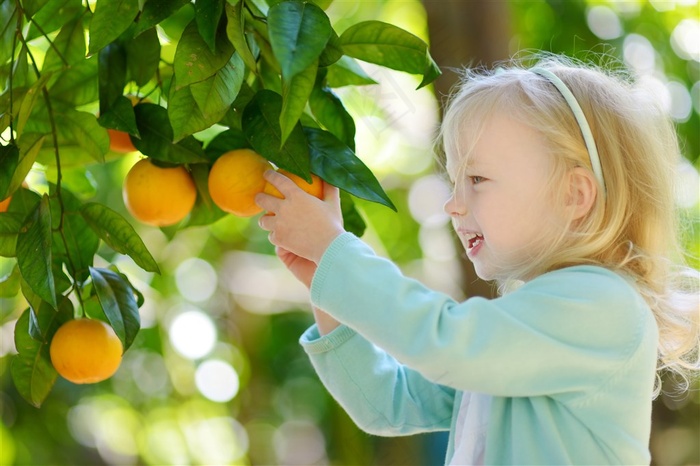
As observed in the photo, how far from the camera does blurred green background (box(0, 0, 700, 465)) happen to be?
9.66 feet

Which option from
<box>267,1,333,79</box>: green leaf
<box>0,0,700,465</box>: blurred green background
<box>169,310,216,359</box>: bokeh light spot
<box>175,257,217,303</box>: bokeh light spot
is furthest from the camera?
<box>175,257,217,303</box>: bokeh light spot

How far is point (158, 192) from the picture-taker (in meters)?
0.94

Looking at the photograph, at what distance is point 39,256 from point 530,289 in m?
0.45

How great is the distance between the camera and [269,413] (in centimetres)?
400

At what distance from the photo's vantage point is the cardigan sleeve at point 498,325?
84 centimetres

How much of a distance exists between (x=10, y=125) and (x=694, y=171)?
257 centimetres

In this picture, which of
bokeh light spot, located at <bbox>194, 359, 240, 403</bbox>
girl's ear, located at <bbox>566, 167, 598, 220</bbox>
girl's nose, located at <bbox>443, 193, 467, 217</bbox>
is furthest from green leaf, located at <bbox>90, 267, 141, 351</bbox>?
bokeh light spot, located at <bbox>194, 359, 240, 403</bbox>

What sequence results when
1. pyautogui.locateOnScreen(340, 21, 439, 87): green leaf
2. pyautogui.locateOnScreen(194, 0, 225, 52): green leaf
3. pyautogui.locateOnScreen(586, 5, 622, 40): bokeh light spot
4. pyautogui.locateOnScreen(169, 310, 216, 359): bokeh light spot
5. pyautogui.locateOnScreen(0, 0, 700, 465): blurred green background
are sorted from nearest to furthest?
pyautogui.locateOnScreen(194, 0, 225, 52): green leaf → pyautogui.locateOnScreen(340, 21, 439, 87): green leaf → pyautogui.locateOnScreen(586, 5, 622, 40): bokeh light spot → pyautogui.locateOnScreen(0, 0, 700, 465): blurred green background → pyautogui.locateOnScreen(169, 310, 216, 359): bokeh light spot

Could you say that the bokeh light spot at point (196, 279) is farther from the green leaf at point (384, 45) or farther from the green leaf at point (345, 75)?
the green leaf at point (384, 45)

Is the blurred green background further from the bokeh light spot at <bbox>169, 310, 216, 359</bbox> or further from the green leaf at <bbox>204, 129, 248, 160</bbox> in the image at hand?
the green leaf at <bbox>204, 129, 248, 160</bbox>

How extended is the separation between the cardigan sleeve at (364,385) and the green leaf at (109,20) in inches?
16.9

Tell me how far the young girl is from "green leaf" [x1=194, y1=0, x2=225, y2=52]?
18 cm

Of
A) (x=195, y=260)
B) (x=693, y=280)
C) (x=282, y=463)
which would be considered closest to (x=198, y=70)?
(x=693, y=280)

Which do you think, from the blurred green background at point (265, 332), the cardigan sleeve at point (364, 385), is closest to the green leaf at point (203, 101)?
the cardigan sleeve at point (364, 385)
